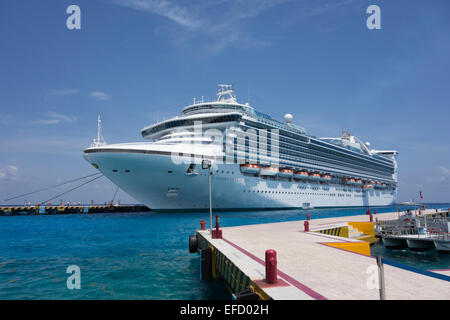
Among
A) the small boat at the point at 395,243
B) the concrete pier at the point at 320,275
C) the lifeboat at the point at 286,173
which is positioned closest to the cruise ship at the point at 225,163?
the lifeboat at the point at 286,173

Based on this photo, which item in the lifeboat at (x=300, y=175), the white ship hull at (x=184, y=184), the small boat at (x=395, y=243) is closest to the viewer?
the small boat at (x=395, y=243)

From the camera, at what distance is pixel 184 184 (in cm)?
3338

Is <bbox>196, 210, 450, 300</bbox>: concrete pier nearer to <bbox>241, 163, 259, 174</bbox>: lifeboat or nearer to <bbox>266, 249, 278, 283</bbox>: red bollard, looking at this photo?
<bbox>266, 249, 278, 283</bbox>: red bollard

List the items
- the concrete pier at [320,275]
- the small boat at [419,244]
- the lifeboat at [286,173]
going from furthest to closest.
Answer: the lifeboat at [286,173] → the small boat at [419,244] → the concrete pier at [320,275]

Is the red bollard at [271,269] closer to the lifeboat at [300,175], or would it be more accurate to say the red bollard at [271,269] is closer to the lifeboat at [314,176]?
the lifeboat at [300,175]

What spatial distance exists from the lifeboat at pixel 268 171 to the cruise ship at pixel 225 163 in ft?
0.58

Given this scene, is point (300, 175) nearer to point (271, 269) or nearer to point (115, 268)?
point (115, 268)

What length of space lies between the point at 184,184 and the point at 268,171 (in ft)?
47.1

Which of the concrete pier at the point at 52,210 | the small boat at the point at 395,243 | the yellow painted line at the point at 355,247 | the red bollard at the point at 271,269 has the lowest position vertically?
the concrete pier at the point at 52,210

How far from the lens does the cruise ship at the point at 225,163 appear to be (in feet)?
102

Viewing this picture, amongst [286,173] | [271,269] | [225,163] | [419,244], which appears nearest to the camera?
[271,269]

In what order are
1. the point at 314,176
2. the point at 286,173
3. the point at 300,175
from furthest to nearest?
the point at 314,176, the point at 300,175, the point at 286,173

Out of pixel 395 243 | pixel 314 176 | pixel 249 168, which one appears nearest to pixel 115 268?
pixel 395 243
